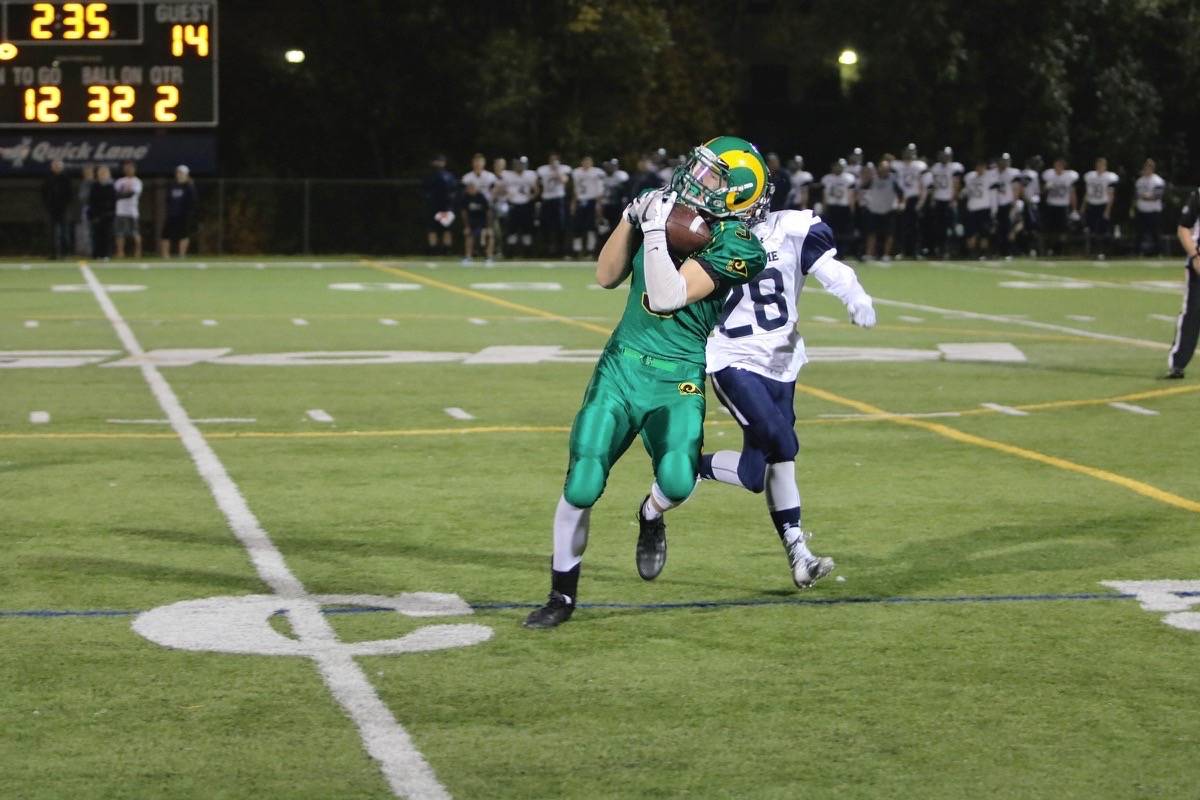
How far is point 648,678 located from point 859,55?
48.0 metres

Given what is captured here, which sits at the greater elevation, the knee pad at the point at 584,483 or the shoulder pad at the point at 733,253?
the shoulder pad at the point at 733,253

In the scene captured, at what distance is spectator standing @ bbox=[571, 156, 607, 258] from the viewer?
35812 millimetres

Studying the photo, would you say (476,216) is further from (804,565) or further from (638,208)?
(638,208)

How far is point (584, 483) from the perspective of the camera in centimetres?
704

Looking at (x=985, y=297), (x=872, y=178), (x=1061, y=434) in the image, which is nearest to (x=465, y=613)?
(x=1061, y=434)

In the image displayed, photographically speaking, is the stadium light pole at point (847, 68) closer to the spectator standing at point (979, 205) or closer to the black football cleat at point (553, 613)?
the spectator standing at point (979, 205)

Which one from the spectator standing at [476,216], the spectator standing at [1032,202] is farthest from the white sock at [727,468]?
the spectator standing at [1032,202]

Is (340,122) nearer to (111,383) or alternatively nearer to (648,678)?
(111,383)

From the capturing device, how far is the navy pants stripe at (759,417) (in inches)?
313

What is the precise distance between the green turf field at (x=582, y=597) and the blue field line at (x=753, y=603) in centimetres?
2

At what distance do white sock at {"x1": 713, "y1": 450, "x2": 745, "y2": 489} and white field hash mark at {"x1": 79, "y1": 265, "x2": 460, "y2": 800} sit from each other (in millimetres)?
1654

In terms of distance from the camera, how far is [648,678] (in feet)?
21.0

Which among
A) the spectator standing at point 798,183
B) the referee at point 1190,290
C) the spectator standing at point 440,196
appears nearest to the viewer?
the referee at point 1190,290

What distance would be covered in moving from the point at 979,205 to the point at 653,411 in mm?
29895
